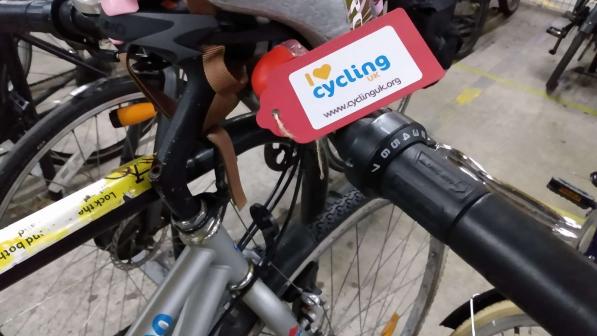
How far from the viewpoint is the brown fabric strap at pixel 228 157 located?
440 mm

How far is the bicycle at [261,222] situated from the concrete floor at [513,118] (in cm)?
77

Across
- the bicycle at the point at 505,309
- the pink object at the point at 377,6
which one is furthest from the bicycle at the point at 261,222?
the bicycle at the point at 505,309

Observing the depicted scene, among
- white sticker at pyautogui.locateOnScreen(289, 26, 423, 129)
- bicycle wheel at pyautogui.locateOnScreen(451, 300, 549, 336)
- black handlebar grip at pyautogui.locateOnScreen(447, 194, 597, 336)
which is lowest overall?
bicycle wheel at pyautogui.locateOnScreen(451, 300, 549, 336)

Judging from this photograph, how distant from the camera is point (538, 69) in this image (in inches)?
97.4

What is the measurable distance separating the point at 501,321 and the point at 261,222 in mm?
410

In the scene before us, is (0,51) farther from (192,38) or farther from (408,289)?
(408,289)

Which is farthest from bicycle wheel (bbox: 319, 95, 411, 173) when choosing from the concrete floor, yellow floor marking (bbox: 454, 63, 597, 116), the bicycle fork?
yellow floor marking (bbox: 454, 63, 597, 116)

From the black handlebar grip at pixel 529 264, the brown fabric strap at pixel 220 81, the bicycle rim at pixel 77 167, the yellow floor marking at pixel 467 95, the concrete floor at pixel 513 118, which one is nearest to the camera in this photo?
the black handlebar grip at pixel 529 264

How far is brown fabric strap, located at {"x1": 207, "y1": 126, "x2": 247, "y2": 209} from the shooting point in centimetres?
44

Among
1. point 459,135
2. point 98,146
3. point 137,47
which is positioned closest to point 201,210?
point 137,47

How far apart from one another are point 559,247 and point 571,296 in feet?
0.11

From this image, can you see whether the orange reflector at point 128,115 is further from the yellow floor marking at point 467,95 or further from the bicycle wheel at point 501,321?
the yellow floor marking at point 467,95

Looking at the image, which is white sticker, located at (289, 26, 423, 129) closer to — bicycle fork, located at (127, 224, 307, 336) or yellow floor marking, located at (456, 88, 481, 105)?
bicycle fork, located at (127, 224, 307, 336)

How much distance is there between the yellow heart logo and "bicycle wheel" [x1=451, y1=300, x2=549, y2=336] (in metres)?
0.52
